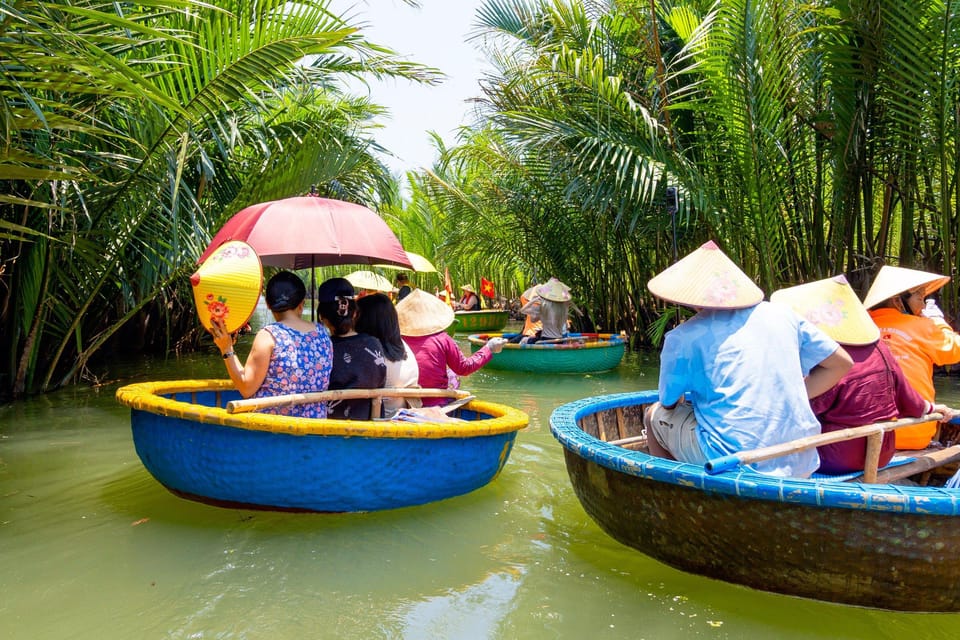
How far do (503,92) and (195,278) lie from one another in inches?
313

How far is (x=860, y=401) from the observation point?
3496mm

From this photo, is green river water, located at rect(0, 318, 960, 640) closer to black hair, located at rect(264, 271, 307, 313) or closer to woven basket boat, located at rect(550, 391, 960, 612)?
woven basket boat, located at rect(550, 391, 960, 612)

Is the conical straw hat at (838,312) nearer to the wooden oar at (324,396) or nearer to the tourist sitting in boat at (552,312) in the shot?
the wooden oar at (324,396)

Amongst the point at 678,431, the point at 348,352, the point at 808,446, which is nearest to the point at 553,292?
the point at 348,352

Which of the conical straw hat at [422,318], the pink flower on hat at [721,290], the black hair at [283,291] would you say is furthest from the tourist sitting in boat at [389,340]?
the pink flower on hat at [721,290]

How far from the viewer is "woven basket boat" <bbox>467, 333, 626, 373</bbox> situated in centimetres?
1048

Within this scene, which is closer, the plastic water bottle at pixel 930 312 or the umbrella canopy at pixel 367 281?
the plastic water bottle at pixel 930 312

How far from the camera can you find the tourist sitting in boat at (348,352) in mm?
4453

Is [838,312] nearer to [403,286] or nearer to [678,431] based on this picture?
[678,431]

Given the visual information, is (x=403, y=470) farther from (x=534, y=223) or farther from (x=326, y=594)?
(x=534, y=223)

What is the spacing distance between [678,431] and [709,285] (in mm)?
708

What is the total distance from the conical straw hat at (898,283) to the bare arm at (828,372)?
0.90 meters

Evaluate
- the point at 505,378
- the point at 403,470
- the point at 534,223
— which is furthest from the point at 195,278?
the point at 534,223

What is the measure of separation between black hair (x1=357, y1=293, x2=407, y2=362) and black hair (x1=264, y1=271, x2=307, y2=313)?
0.54 meters
